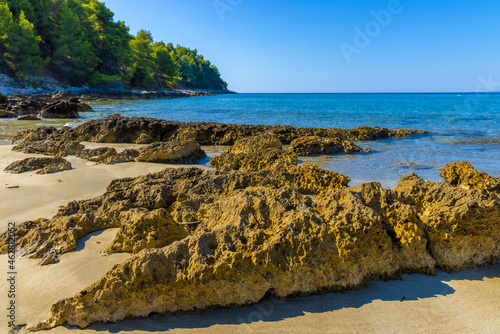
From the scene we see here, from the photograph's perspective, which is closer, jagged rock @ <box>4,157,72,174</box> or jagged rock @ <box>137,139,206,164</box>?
jagged rock @ <box>4,157,72,174</box>

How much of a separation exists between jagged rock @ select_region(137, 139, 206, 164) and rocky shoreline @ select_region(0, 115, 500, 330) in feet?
9.02

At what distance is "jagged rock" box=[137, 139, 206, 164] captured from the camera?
258 inches

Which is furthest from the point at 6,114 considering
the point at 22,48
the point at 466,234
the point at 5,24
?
the point at 22,48

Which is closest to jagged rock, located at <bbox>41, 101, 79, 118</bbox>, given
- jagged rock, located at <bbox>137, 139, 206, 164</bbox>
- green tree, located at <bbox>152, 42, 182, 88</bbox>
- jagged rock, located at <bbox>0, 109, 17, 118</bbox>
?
jagged rock, located at <bbox>0, 109, 17, 118</bbox>

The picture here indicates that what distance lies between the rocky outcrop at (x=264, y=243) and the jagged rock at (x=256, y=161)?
2.13 m

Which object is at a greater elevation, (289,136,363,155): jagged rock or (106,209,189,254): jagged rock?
(289,136,363,155): jagged rock

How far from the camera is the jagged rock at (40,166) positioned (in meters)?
5.39

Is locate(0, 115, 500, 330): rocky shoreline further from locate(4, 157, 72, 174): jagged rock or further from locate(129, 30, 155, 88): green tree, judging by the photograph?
locate(129, 30, 155, 88): green tree

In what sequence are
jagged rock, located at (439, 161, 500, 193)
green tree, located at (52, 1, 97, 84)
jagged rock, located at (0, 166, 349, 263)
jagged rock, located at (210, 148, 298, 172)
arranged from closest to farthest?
jagged rock, located at (0, 166, 349, 263) → jagged rock, located at (439, 161, 500, 193) → jagged rock, located at (210, 148, 298, 172) → green tree, located at (52, 1, 97, 84)

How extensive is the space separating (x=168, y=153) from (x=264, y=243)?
4.77 m

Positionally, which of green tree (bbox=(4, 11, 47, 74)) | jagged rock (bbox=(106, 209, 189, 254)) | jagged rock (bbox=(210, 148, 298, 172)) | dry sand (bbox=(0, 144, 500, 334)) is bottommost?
dry sand (bbox=(0, 144, 500, 334))

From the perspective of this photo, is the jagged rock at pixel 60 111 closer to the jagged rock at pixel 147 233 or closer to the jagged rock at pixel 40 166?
the jagged rock at pixel 40 166

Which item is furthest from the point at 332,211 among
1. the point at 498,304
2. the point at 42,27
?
the point at 42,27

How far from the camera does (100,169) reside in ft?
19.1
